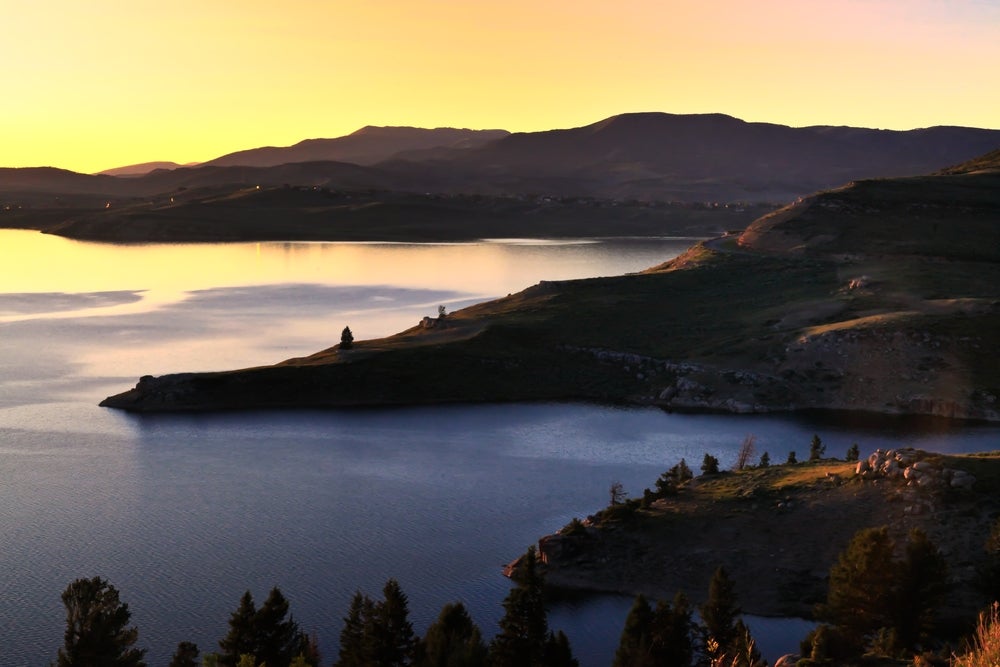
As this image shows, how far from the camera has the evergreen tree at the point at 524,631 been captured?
4216cm

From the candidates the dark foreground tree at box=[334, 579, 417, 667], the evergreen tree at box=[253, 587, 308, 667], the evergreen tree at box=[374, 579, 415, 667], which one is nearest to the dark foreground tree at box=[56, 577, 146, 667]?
the evergreen tree at box=[253, 587, 308, 667]

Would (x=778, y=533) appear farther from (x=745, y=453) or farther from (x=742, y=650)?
(x=742, y=650)

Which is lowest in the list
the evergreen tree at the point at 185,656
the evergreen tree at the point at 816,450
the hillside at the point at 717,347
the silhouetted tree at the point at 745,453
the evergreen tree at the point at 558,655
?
Answer: the evergreen tree at the point at 558,655

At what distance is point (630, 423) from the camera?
91.6 meters

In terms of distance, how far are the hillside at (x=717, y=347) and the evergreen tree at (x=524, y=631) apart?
55.5m

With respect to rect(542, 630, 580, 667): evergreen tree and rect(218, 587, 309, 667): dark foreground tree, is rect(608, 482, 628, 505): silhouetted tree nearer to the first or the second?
rect(542, 630, 580, 667): evergreen tree

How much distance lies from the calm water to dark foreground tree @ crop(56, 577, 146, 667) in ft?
20.0

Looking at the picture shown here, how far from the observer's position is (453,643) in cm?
4097

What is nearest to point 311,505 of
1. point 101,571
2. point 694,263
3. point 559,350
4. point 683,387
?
point 101,571

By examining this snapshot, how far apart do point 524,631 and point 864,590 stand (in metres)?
14.1

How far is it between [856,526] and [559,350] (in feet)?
197

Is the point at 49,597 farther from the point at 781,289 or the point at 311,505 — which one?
the point at 781,289

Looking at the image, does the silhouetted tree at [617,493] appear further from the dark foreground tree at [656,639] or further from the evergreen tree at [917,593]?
the evergreen tree at [917,593]

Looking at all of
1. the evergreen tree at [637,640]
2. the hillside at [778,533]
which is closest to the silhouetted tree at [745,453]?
the hillside at [778,533]
